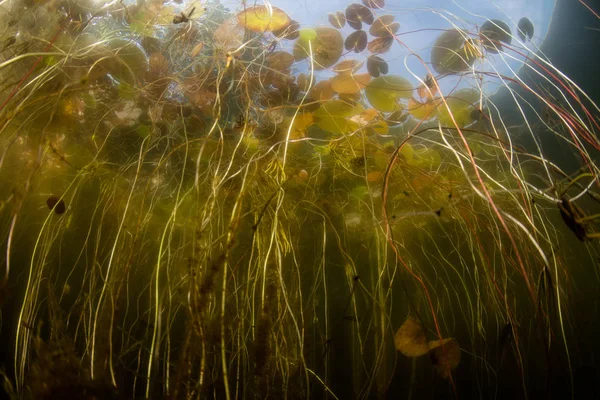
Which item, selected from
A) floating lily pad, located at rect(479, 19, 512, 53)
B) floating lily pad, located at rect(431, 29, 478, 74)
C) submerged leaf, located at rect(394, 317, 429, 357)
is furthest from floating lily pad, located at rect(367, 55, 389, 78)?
submerged leaf, located at rect(394, 317, 429, 357)

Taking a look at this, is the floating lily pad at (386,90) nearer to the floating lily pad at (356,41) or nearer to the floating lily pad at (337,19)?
the floating lily pad at (356,41)

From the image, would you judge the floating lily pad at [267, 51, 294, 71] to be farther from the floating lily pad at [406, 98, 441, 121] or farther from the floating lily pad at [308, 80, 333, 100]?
the floating lily pad at [406, 98, 441, 121]

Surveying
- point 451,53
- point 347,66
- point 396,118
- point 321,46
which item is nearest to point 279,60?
point 321,46

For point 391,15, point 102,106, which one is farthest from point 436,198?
point 102,106

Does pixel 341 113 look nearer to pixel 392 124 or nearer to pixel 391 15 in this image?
pixel 392 124

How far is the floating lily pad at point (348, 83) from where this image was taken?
75.8 inches

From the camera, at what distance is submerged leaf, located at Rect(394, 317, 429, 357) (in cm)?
171

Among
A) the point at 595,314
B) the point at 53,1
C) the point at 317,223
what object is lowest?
the point at 595,314

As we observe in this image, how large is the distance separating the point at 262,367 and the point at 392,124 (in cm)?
185

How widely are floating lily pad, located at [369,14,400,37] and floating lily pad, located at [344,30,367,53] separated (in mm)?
84

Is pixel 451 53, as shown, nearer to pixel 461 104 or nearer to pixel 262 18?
pixel 461 104

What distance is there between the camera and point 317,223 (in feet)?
8.27

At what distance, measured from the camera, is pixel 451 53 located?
6.62 feet

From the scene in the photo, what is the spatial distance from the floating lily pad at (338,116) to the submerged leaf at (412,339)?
133cm
